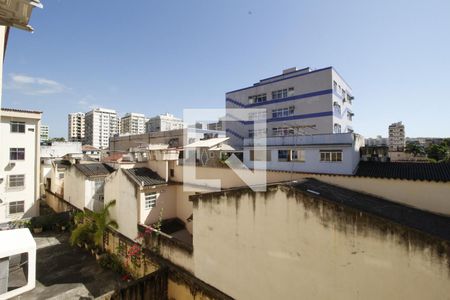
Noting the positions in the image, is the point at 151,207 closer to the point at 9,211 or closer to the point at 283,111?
the point at 9,211

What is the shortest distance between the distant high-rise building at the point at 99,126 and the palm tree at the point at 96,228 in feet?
280

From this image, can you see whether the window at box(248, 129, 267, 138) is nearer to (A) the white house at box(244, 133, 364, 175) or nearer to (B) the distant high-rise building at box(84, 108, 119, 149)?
(A) the white house at box(244, 133, 364, 175)

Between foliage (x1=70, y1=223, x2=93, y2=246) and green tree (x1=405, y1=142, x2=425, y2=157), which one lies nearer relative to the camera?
foliage (x1=70, y1=223, x2=93, y2=246)

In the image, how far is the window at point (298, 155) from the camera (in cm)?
1515

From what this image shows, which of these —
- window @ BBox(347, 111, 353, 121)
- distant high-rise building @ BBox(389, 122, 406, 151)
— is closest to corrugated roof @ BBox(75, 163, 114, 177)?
window @ BBox(347, 111, 353, 121)

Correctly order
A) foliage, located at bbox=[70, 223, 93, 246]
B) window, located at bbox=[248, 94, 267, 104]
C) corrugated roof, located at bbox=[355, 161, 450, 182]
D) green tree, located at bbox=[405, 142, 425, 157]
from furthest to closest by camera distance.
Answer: green tree, located at bbox=[405, 142, 425, 157] → window, located at bbox=[248, 94, 267, 104] → foliage, located at bbox=[70, 223, 93, 246] → corrugated roof, located at bbox=[355, 161, 450, 182]

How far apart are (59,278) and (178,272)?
24.6 feet

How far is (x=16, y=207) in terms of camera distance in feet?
65.5

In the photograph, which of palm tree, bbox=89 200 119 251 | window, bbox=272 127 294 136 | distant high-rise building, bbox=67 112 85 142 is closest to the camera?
palm tree, bbox=89 200 119 251

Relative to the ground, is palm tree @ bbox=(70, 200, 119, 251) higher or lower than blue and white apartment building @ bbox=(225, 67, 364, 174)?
lower

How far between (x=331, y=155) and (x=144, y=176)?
12499 millimetres

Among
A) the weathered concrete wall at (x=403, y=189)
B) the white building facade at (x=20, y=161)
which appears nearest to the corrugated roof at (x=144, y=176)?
the weathered concrete wall at (x=403, y=189)

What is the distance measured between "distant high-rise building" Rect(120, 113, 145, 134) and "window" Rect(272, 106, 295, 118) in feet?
291

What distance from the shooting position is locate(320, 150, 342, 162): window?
1325cm
